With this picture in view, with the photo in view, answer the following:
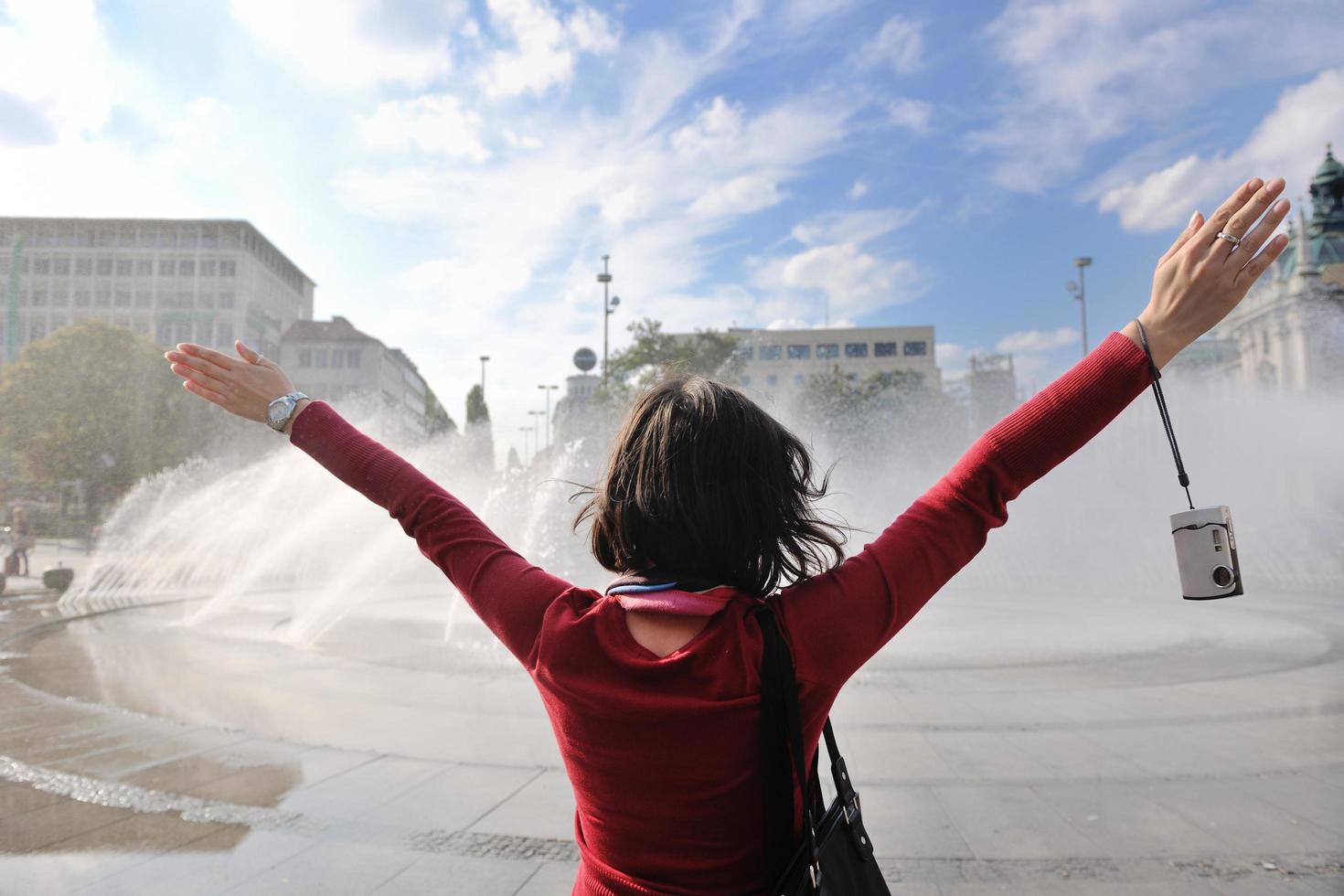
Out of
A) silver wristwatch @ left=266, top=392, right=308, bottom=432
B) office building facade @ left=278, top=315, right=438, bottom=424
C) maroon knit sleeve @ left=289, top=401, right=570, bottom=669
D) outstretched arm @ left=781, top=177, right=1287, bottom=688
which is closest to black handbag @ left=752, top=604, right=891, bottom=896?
outstretched arm @ left=781, top=177, right=1287, bottom=688

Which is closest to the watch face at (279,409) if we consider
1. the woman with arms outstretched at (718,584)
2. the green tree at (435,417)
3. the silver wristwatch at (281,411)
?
the silver wristwatch at (281,411)

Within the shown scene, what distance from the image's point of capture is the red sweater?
127 centimetres

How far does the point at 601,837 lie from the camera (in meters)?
1.40

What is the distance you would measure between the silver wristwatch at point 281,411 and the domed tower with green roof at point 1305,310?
4286cm

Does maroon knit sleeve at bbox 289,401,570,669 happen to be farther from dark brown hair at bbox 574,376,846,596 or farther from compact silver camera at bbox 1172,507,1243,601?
compact silver camera at bbox 1172,507,1243,601

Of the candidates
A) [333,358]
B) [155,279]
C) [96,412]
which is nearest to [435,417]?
[333,358]

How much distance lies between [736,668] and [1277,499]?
105ft

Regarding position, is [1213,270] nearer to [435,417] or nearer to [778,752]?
[778,752]

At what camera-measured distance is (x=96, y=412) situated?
36.0 metres

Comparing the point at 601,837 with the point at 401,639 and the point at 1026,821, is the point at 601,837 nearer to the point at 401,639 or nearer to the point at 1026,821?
the point at 1026,821

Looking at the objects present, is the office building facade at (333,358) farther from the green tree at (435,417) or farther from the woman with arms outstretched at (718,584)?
the woman with arms outstretched at (718,584)

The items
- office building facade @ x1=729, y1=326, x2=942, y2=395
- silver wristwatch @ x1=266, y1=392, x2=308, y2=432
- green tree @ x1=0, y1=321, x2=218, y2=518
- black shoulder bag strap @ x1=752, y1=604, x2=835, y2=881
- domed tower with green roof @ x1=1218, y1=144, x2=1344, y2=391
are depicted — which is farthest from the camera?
office building facade @ x1=729, y1=326, x2=942, y2=395

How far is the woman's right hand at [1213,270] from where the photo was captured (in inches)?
53.7

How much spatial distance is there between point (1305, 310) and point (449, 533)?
196ft
